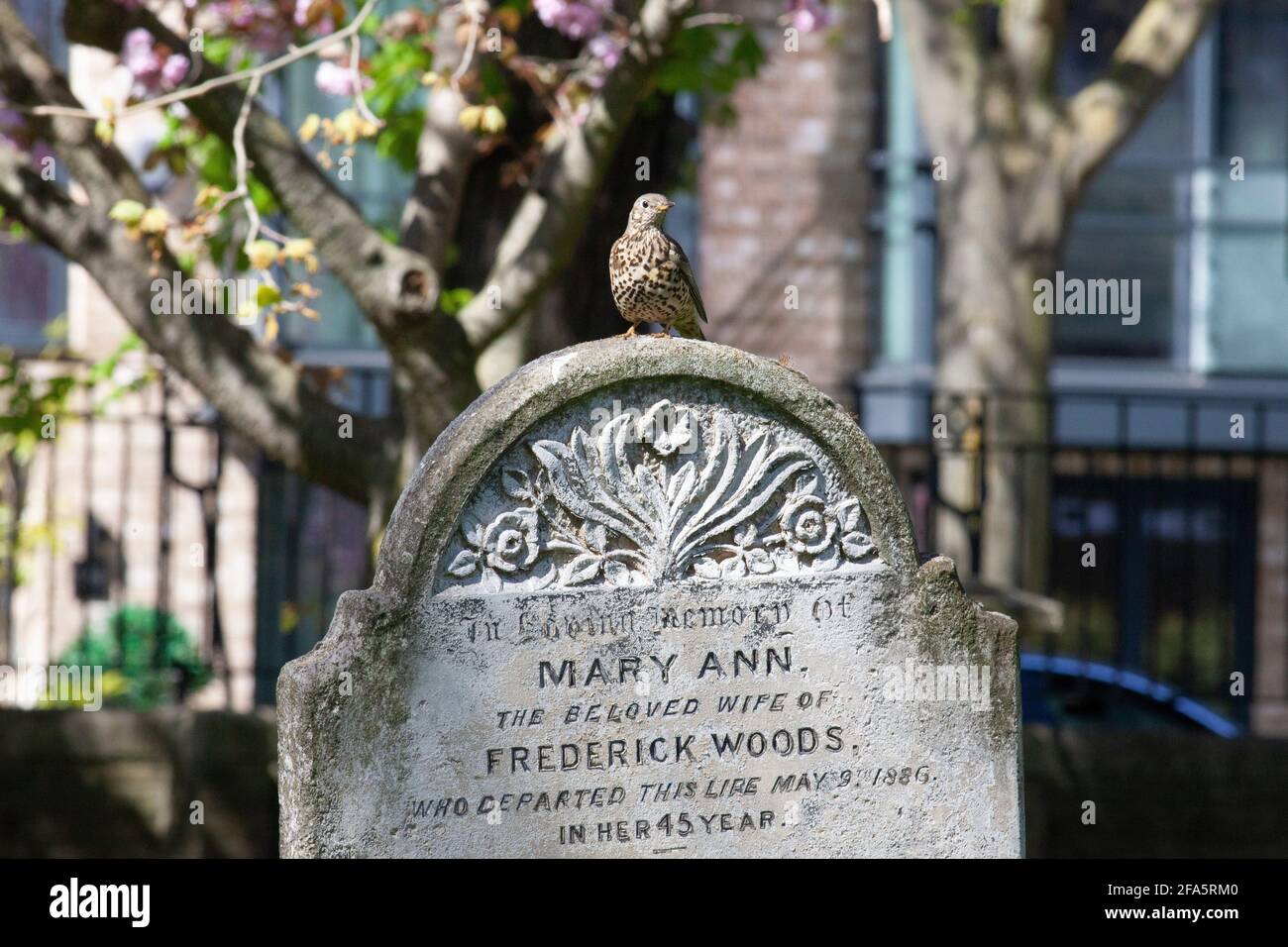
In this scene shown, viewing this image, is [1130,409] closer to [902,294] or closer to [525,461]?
[902,294]

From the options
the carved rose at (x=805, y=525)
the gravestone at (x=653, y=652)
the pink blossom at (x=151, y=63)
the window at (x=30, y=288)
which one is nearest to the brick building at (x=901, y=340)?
the window at (x=30, y=288)

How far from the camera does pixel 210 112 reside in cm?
601

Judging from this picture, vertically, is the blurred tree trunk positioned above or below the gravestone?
above

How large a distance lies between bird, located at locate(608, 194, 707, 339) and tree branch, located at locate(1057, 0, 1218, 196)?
4389 mm

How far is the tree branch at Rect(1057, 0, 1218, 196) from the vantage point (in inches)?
325

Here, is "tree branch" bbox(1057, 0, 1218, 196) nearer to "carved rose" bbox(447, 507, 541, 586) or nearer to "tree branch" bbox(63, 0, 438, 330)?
"tree branch" bbox(63, 0, 438, 330)

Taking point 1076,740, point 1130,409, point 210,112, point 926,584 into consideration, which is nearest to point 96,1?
point 210,112

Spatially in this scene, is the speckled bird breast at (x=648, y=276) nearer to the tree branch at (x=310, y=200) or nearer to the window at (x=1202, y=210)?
the tree branch at (x=310, y=200)

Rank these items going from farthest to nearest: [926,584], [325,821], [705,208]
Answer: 1. [705,208]
2. [926,584]
3. [325,821]

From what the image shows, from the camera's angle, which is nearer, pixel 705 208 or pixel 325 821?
pixel 325 821

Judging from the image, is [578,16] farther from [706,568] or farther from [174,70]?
[706,568]

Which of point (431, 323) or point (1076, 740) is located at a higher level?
point (431, 323)

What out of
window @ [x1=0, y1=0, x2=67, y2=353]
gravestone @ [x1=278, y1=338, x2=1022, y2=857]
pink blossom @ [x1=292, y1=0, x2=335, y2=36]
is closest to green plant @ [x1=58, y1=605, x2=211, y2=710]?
window @ [x1=0, y1=0, x2=67, y2=353]
